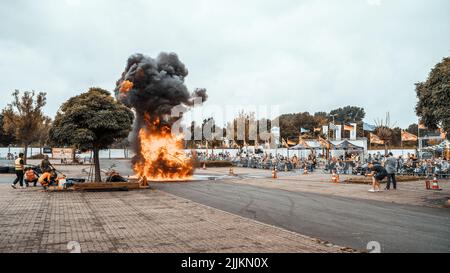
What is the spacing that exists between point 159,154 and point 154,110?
9.53 feet

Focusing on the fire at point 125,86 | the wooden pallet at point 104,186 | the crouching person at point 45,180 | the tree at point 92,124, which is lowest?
the wooden pallet at point 104,186

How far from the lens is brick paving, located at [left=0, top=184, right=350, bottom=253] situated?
6.34 metres

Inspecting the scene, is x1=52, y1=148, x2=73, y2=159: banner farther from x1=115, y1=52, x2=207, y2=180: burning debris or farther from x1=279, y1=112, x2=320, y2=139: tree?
x1=279, y1=112, x2=320, y2=139: tree

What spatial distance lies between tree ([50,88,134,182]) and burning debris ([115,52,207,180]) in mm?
4103

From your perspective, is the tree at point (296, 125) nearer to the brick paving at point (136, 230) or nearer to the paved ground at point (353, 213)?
the paved ground at point (353, 213)

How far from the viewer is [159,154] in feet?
74.8

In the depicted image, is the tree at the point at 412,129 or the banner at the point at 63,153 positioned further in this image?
the tree at the point at 412,129

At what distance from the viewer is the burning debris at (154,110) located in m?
→ 22.3

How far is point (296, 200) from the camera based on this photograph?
13.5 m

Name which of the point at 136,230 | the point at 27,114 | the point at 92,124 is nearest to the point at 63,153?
the point at 27,114

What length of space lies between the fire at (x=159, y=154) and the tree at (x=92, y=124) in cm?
424

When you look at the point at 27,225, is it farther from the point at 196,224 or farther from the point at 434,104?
the point at 434,104

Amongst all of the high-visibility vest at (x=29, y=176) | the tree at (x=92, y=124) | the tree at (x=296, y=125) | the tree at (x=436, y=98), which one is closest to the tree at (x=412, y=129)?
the tree at (x=296, y=125)

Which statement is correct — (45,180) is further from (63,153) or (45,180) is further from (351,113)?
(351,113)
